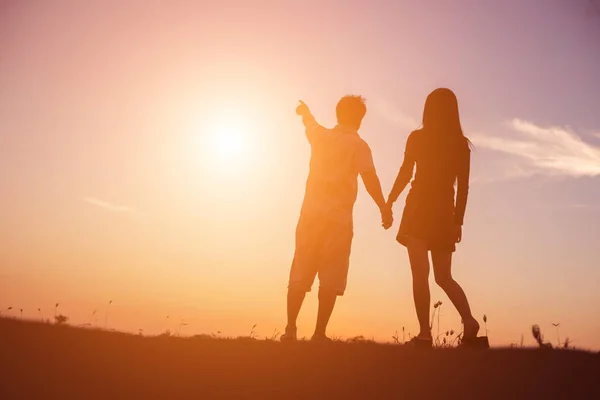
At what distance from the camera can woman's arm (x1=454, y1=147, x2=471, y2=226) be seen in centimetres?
846

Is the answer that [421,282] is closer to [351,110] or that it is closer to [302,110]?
[351,110]

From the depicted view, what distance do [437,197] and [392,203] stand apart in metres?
0.64

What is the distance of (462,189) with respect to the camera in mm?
8492

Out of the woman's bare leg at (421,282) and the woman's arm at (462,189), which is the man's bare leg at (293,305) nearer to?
the woman's bare leg at (421,282)

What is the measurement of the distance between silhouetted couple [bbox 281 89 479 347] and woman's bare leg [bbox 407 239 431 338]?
1 cm

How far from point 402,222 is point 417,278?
0.77m

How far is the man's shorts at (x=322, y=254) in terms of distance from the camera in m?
8.62

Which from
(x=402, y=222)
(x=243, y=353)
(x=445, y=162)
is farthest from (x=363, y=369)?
(x=445, y=162)

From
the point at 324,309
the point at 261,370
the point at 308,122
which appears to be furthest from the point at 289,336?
the point at 308,122

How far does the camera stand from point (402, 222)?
28.2 ft

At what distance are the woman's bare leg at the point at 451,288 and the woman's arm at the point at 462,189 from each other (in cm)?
48

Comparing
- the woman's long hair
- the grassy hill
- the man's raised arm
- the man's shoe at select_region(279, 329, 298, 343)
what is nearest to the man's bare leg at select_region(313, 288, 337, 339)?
the man's shoe at select_region(279, 329, 298, 343)

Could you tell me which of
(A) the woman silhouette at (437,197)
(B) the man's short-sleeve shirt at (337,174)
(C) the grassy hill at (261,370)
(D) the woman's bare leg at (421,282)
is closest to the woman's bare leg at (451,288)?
(A) the woman silhouette at (437,197)

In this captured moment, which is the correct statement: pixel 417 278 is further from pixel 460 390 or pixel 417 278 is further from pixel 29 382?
pixel 29 382
